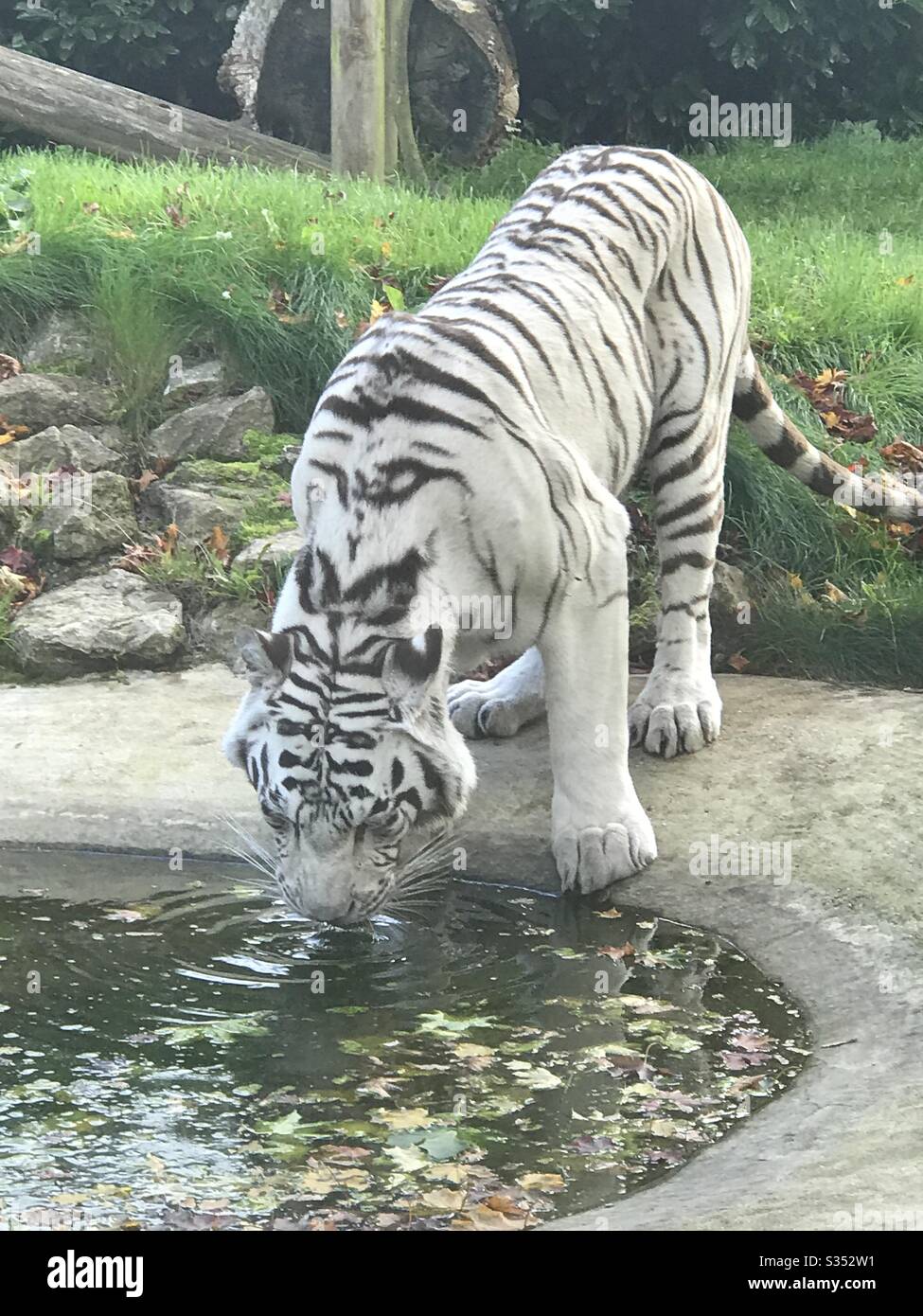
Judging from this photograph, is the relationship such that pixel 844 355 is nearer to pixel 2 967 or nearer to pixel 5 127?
pixel 2 967

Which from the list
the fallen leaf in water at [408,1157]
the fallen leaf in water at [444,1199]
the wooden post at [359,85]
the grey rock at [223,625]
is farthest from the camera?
the wooden post at [359,85]

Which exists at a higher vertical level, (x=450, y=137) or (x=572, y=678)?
(x=450, y=137)

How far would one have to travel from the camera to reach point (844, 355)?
6617mm

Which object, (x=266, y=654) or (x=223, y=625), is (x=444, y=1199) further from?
(x=223, y=625)

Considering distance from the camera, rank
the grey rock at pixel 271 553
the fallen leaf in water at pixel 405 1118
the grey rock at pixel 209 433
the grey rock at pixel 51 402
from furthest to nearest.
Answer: the grey rock at pixel 51 402
the grey rock at pixel 209 433
the grey rock at pixel 271 553
the fallen leaf in water at pixel 405 1118

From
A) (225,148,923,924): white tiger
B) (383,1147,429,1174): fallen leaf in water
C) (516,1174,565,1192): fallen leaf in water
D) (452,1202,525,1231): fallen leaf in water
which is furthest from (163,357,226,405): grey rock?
(452,1202,525,1231): fallen leaf in water

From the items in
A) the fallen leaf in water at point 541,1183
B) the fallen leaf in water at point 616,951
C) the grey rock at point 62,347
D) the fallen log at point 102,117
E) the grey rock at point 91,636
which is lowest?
the fallen leaf in water at point 541,1183

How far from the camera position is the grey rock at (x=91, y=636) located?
215 inches

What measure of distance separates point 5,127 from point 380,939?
7904mm

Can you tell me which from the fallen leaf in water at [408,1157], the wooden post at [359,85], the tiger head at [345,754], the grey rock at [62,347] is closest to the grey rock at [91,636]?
the grey rock at [62,347]

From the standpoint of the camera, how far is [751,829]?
425 centimetres

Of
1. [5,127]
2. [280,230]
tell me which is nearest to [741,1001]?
[280,230]

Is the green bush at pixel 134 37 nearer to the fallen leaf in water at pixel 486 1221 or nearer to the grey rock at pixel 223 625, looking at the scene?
the grey rock at pixel 223 625

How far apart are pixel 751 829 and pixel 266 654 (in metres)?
1.40
